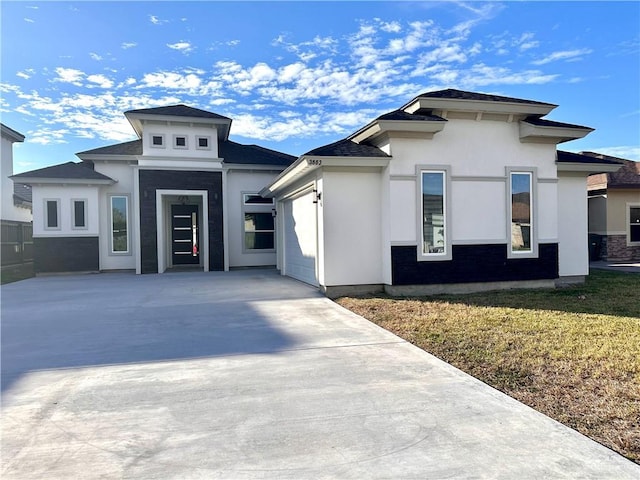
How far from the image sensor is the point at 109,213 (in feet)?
50.2

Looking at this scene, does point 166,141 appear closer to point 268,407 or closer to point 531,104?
point 531,104

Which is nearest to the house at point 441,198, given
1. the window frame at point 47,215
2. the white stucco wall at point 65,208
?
the white stucco wall at point 65,208

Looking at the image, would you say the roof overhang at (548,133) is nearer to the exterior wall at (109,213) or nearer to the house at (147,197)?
the house at (147,197)

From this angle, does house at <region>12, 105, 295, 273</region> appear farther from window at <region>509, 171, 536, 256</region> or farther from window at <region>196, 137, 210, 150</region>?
window at <region>509, 171, 536, 256</region>

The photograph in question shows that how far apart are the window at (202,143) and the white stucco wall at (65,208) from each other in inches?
161

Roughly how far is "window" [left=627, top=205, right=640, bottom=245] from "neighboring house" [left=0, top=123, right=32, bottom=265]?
2877 cm

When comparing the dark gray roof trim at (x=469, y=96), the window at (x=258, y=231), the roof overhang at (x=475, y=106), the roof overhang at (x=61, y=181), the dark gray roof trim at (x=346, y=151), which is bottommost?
the window at (x=258, y=231)

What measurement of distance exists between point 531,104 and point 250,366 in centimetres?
876

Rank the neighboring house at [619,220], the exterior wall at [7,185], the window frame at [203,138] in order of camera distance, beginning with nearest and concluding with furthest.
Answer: the window frame at [203,138] < the neighboring house at [619,220] < the exterior wall at [7,185]

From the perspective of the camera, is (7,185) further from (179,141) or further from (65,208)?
(179,141)

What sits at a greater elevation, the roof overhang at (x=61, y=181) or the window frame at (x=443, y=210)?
the roof overhang at (x=61, y=181)

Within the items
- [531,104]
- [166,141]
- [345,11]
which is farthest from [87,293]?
[531,104]

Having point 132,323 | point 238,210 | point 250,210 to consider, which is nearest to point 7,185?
point 238,210

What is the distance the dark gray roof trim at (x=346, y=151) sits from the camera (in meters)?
8.65
